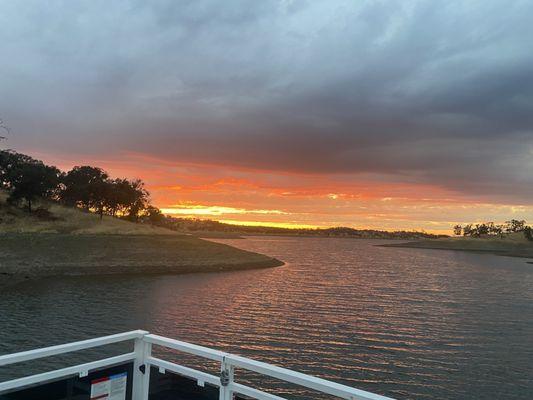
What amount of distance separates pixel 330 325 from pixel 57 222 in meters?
85.2

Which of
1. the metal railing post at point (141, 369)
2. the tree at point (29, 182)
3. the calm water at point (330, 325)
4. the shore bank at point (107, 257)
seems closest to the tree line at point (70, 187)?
the tree at point (29, 182)

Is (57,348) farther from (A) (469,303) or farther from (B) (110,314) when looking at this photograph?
(A) (469,303)

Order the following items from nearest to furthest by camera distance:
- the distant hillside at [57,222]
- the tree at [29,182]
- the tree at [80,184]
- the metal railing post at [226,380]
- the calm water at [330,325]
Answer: the metal railing post at [226,380], the calm water at [330,325], the distant hillside at [57,222], the tree at [29,182], the tree at [80,184]

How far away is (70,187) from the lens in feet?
488

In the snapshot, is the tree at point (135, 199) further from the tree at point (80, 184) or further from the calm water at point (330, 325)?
the calm water at point (330, 325)

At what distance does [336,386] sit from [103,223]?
112104 millimetres

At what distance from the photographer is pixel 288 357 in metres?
25.0

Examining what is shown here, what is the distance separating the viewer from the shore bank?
60156 mm

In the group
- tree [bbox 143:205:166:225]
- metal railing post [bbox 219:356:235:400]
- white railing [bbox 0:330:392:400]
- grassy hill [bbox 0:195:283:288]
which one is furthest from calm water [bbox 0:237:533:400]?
tree [bbox 143:205:166:225]

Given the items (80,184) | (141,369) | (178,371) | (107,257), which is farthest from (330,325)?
(80,184)

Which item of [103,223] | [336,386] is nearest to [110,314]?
[336,386]

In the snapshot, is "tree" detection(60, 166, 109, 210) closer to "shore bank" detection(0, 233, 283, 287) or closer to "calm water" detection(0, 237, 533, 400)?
"shore bank" detection(0, 233, 283, 287)

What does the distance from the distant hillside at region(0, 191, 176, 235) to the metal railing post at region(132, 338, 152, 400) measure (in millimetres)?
88804

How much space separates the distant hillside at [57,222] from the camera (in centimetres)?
9262
